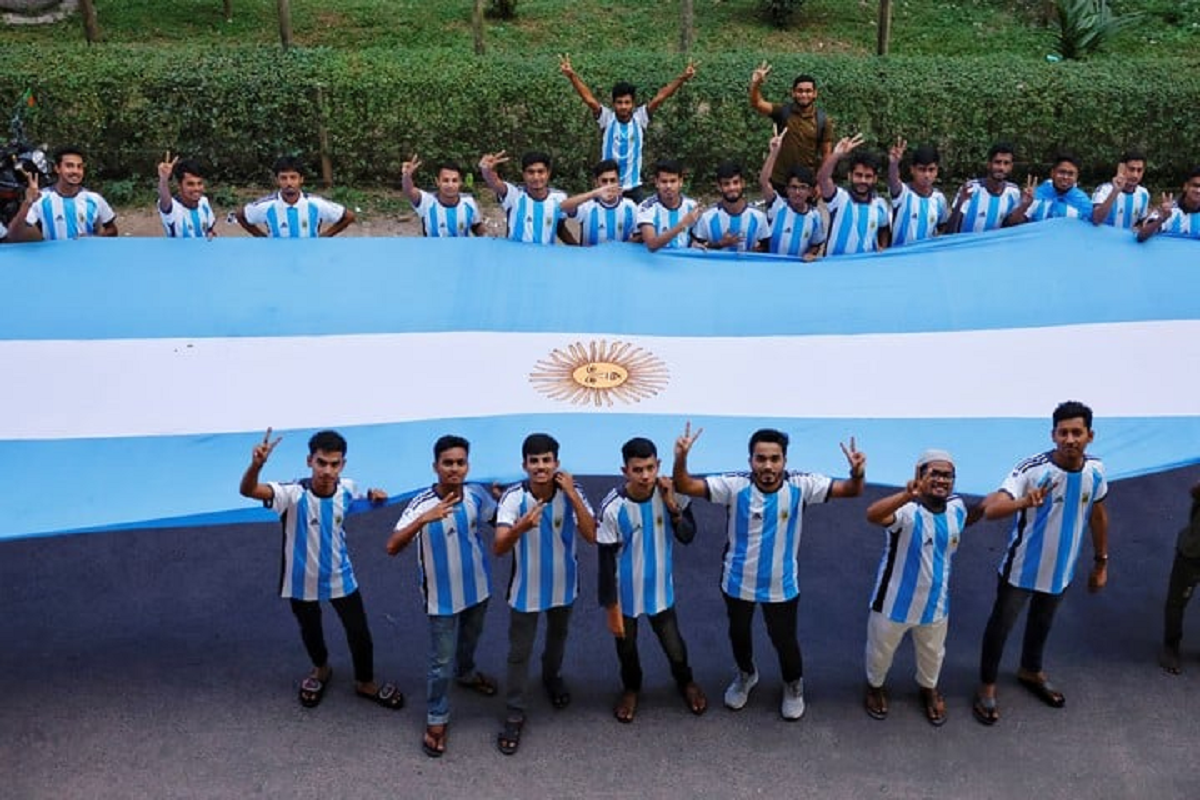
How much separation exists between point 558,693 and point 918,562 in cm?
149

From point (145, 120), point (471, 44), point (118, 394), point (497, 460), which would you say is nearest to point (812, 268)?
point (497, 460)

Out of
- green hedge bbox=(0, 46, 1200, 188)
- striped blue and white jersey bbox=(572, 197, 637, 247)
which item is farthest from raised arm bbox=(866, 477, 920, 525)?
green hedge bbox=(0, 46, 1200, 188)

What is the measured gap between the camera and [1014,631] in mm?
5762

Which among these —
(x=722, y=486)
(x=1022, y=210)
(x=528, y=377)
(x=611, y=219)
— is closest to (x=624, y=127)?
(x=611, y=219)

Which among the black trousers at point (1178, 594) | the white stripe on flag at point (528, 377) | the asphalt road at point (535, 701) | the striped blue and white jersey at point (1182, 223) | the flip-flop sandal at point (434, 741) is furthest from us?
the striped blue and white jersey at point (1182, 223)

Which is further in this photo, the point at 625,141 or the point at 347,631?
the point at 625,141

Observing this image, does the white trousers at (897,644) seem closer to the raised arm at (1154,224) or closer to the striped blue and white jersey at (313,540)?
the striped blue and white jersey at (313,540)

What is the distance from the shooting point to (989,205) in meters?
6.74

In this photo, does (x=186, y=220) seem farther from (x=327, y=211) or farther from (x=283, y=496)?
(x=283, y=496)

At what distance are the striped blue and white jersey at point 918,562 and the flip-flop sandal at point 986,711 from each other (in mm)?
509

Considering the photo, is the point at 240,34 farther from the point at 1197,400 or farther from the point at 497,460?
the point at 1197,400

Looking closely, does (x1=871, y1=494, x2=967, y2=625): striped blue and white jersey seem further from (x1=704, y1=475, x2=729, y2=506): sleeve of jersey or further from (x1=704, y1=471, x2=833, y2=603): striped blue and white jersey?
(x1=704, y1=475, x2=729, y2=506): sleeve of jersey

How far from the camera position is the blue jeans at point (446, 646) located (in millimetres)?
4906

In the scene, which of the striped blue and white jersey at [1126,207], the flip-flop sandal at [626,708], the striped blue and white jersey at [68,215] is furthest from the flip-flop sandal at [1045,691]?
the striped blue and white jersey at [68,215]
